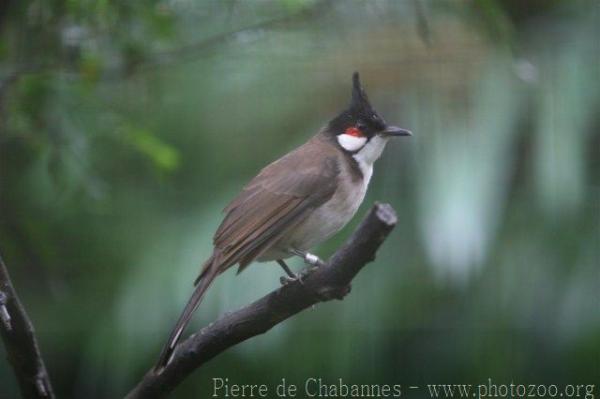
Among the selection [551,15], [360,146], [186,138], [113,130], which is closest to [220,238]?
[360,146]

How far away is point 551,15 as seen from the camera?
3.62 metres

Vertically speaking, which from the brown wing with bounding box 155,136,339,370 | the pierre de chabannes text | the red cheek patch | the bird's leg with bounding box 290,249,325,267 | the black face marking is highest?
A: the black face marking

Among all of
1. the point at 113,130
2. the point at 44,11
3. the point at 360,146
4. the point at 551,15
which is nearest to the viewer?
the point at 360,146

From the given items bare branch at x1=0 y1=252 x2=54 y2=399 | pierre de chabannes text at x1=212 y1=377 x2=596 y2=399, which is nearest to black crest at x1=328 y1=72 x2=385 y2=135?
bare branch at x1=0 y1=252 x2=54 y2=399

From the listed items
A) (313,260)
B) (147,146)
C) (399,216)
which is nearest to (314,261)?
(313,260)

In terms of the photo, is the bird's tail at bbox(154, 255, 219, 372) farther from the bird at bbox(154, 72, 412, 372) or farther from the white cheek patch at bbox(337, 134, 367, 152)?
the white cheek patch at bbox(337, 134, 367, 152)

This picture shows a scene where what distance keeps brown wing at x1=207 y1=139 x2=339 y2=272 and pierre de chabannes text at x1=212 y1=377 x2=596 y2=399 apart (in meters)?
0.94

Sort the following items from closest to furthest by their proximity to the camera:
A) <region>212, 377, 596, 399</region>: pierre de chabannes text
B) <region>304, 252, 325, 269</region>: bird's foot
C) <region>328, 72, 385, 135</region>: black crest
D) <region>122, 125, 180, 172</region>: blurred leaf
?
<region>304, 252, 325, 269</region>: bird's foot
<region>328, 72, 385, 135</region>: black crest
<region>122, 125, 180, 172</region>: blurred leaf
<region>212, 377, 596, 399</region>: pierre de chabannes text

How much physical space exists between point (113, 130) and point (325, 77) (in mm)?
1308

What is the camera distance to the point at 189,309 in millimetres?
1507

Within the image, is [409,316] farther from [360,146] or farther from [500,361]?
[360,146]

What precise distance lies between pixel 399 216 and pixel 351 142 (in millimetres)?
1322

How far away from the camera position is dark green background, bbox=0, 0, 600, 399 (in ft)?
10.6

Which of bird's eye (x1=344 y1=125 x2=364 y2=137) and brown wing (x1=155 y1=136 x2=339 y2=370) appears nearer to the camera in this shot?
brown wing (x1=155 y1=136 x2=339 y2=370)
